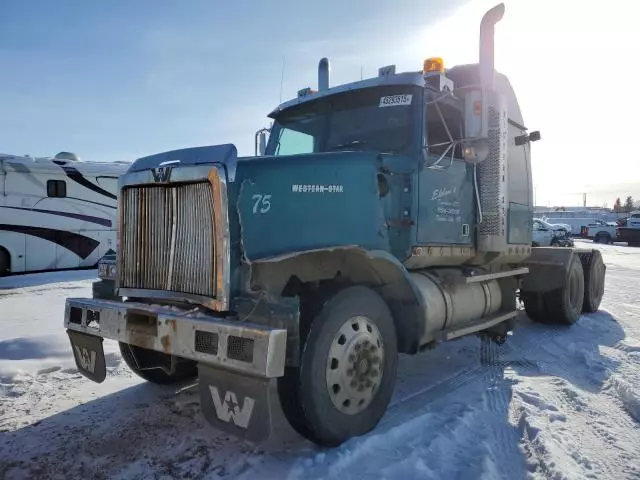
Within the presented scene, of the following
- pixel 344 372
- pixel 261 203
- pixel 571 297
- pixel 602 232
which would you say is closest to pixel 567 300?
pixel 571 297

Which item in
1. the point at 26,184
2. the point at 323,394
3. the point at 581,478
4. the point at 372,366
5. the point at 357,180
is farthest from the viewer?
the point at 26,184

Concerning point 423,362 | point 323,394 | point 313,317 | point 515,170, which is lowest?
point 423,362

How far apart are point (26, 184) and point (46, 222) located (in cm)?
111

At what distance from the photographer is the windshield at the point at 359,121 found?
14.5 feet

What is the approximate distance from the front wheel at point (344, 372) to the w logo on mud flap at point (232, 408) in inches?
15.2

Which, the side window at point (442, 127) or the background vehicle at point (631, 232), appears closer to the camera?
the side window at point (442, 127)

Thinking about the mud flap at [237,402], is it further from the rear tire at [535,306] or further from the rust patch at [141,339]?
the rear tire at [535,306]

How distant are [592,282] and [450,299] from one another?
17.5 ft

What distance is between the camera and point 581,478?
9.29 ft

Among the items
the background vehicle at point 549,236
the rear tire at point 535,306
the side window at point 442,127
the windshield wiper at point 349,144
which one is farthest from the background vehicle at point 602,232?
the windshield wiper at point 349,144

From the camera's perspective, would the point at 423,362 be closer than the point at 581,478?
No

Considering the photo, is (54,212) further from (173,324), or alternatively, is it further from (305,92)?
(173,324)

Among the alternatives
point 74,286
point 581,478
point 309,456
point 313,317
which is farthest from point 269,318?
point 74,286

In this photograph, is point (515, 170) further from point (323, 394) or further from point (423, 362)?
point (323, 394)
